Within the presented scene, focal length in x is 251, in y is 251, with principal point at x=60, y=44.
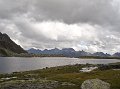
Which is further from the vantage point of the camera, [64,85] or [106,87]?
[64,85]

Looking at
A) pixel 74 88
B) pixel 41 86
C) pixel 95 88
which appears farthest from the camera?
pixel 41 86

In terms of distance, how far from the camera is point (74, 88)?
63.3 metres

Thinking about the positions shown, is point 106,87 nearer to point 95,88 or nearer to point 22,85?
point 95,88

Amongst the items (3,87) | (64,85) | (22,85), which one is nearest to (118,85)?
(64,85)

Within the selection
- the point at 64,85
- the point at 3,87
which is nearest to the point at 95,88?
the point at 64,85

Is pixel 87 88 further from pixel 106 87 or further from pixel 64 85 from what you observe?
pixel 64 85

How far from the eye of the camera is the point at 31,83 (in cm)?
6900

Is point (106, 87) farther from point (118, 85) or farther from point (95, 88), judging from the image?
point (118, 85)

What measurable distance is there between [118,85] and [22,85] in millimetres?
25532

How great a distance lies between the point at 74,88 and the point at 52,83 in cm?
889

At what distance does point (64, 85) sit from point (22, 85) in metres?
11.4

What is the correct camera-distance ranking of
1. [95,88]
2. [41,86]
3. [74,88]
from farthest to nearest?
[41,86]
[74,88]
[95,88]

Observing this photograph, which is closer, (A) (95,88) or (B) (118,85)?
(A) (95,88)

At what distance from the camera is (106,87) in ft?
191
